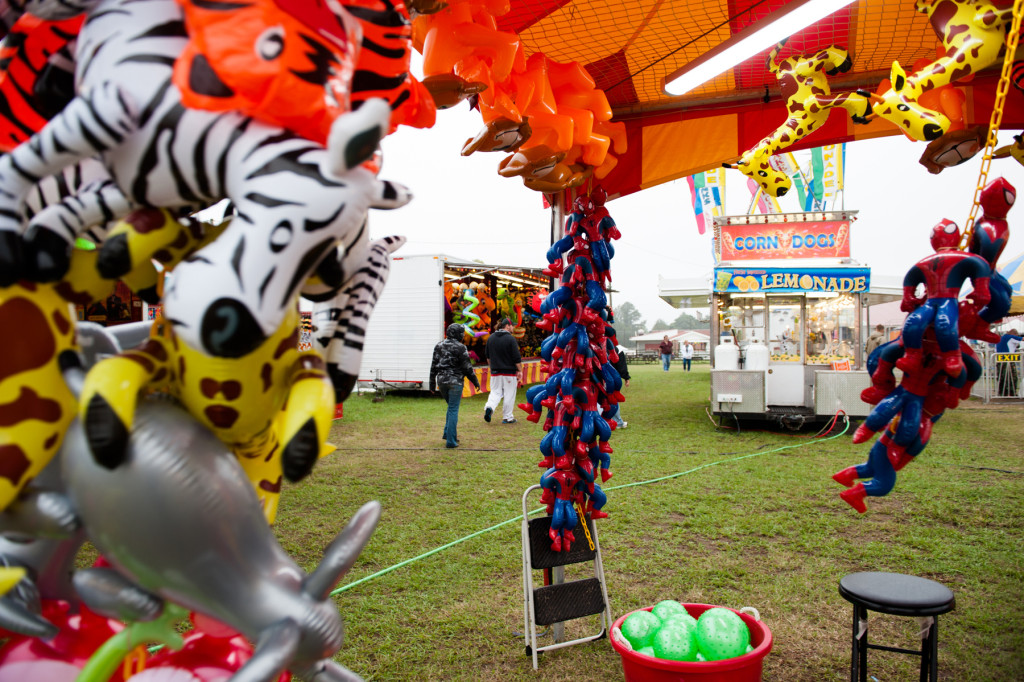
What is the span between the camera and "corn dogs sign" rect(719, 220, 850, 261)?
10.5 m

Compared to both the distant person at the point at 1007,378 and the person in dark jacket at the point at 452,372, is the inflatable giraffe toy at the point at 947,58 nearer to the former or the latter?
the person in dark jacket at the point at 452,372

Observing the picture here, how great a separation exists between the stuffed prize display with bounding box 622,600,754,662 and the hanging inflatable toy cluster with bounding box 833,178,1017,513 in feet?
2.66

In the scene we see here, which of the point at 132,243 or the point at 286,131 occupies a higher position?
the point at 286,131

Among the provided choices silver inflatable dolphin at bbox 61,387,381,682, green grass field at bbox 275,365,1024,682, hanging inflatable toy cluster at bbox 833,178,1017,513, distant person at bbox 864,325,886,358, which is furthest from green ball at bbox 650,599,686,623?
distant person at bbox 864,325,886,358

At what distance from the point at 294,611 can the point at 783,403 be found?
29.3 ft

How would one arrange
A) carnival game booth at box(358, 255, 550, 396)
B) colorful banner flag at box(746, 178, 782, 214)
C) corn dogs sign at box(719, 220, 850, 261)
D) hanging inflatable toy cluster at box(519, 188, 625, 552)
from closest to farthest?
hanging inflatable toy cluster at box(519, 188, 625, 552) < corn dogs sign at box(719, 220, 850, 261) < carnival game booth at box(358, 255, 550, 396) < colorful banner flag at box(746, 178, 782, 214)

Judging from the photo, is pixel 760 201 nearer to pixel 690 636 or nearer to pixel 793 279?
pixel 793 279

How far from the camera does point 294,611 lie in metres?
0.94

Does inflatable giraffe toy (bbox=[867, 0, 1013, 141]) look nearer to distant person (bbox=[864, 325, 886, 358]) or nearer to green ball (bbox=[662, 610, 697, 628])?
green ball (bbox=[662, 610, 697, 628])

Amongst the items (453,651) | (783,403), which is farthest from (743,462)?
(453,651)

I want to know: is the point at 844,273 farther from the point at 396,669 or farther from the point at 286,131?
the point at 286,131

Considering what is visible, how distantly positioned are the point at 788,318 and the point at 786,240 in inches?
61.3

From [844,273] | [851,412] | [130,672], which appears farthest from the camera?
[844,273]

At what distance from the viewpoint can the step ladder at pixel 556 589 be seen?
10.0 feet
